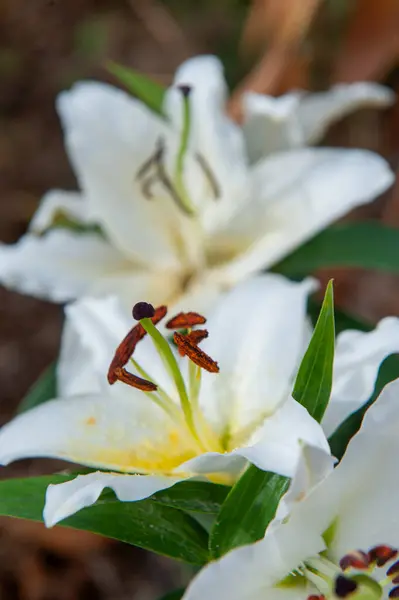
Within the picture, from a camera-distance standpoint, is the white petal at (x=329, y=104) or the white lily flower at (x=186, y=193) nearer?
the white lily flower at (x=186, y=193)

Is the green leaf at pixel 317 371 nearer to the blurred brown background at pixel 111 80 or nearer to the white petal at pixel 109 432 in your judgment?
the white petal at pixel 109 432

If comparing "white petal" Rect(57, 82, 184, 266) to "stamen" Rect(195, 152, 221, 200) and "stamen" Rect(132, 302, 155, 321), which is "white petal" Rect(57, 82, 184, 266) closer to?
"stamen" Rect(195, 152, 221, 200)

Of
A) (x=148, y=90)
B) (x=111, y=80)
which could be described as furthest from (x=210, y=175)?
(x=111, y=80)

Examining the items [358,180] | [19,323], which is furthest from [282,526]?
[19,323]

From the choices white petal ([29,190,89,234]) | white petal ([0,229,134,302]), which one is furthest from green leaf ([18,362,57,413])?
white petal ([29,190,89,234])

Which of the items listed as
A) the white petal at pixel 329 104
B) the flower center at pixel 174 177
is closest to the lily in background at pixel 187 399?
the flower center at pixel 174 177
